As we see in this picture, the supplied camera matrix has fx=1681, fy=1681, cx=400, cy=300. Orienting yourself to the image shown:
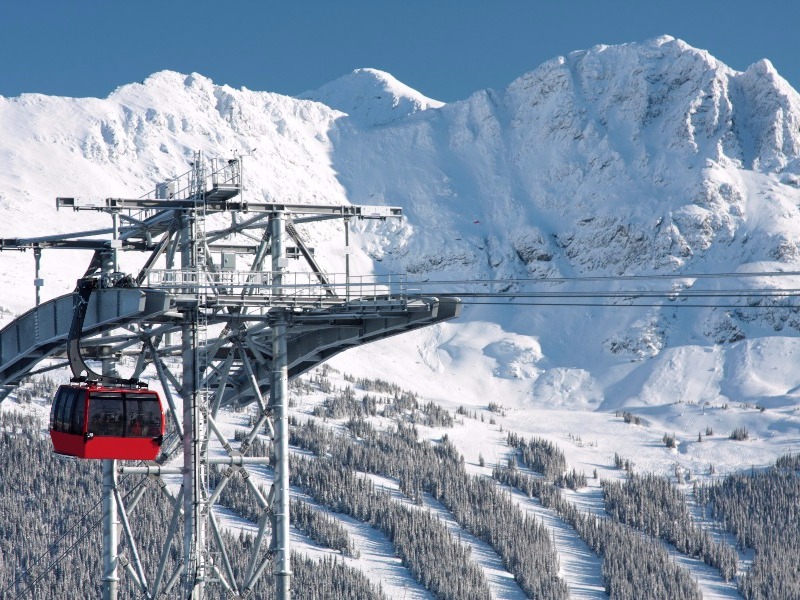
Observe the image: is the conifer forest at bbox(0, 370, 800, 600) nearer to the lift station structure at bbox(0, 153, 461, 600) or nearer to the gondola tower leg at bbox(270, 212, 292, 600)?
the lift station structure at bbox(0, 153, 461, 600)

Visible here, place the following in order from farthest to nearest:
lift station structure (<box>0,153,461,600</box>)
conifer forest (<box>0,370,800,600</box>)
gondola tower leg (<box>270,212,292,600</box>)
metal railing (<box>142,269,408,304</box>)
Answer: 1. conifer forest (<box>0,370,800,600</box>)
2. gondola tower leg (<box>270,212,292,600</box>)
3. lift station structure (<box>0,153,461,600</box>)
4. metal railing (<box>142,269,408,304</box>)

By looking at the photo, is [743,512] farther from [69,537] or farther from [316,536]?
[69,537]

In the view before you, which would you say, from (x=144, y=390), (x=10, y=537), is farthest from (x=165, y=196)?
(x=10, y=537)

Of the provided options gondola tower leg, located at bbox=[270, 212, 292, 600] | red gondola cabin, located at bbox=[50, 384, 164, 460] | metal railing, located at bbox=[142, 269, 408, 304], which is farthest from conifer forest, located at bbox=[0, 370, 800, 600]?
metal railing, located at bbox=[142, 269, 408, 304]

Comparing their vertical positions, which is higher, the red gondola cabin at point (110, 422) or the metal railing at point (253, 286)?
the metal railing at point (253, 286)

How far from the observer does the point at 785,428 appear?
192 meters

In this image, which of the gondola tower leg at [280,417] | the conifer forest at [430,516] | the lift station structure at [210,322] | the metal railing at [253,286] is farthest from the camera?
the conifer forest at [430,516]

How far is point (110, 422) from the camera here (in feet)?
155

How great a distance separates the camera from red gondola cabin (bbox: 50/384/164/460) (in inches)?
1850

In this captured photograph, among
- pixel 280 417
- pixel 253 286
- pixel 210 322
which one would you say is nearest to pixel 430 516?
pixel 280 417

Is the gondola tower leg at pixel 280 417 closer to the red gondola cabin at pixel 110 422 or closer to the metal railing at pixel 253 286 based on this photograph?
the metal railing at pixel 253 286

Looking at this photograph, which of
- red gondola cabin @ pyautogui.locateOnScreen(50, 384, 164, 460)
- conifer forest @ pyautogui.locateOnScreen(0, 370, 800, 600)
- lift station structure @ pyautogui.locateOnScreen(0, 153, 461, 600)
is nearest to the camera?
lift station structure @ pyautogui.locateOnScreen(0, 153, 461, 600)

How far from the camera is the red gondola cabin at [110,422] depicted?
154 feet

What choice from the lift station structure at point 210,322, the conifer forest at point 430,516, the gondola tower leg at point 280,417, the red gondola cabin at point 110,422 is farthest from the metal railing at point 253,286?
the conifer forest at point 430,516
